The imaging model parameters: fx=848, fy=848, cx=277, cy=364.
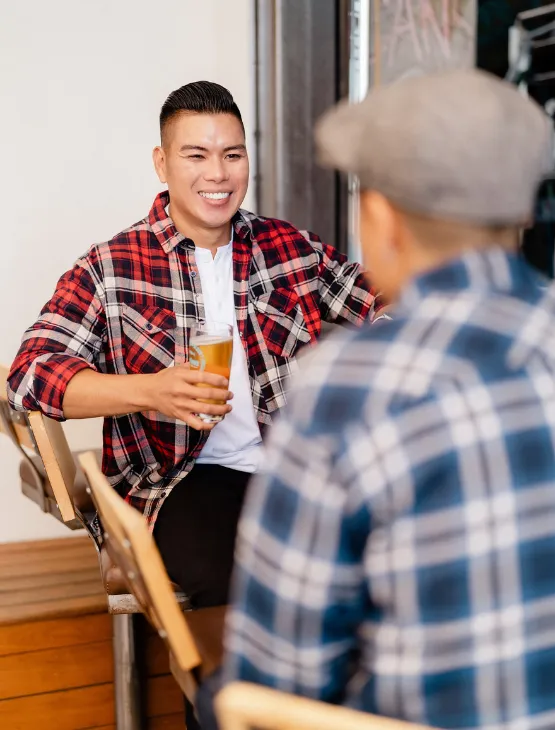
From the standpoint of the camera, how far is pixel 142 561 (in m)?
0.91

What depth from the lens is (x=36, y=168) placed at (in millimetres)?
2795

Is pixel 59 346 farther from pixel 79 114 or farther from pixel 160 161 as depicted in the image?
pixel 79 114

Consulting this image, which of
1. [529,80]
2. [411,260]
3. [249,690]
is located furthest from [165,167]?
[249,690]

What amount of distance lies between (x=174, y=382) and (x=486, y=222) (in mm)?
741

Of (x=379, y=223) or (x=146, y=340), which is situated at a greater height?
(x=379, y=223)

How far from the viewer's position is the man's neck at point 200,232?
194 cm

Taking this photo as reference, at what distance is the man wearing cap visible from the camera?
0.78m

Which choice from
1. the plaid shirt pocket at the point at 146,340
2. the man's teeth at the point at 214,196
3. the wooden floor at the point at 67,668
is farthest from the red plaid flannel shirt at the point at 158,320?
the wooden floor at the point at 67,668

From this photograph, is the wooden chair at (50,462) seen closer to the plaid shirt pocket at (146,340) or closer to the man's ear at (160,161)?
the plaid shirt pocket at (146,340)

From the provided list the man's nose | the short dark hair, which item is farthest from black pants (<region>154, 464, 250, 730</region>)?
→ the short dark hair

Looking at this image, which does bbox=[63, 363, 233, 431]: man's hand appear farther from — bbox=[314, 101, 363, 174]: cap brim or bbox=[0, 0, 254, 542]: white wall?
bbox=[0, 0, 254, 542]: white wall

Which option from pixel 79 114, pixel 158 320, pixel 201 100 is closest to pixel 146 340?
pixel 158 320

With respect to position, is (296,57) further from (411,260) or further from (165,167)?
(411,260)

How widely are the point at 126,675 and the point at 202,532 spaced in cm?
62
